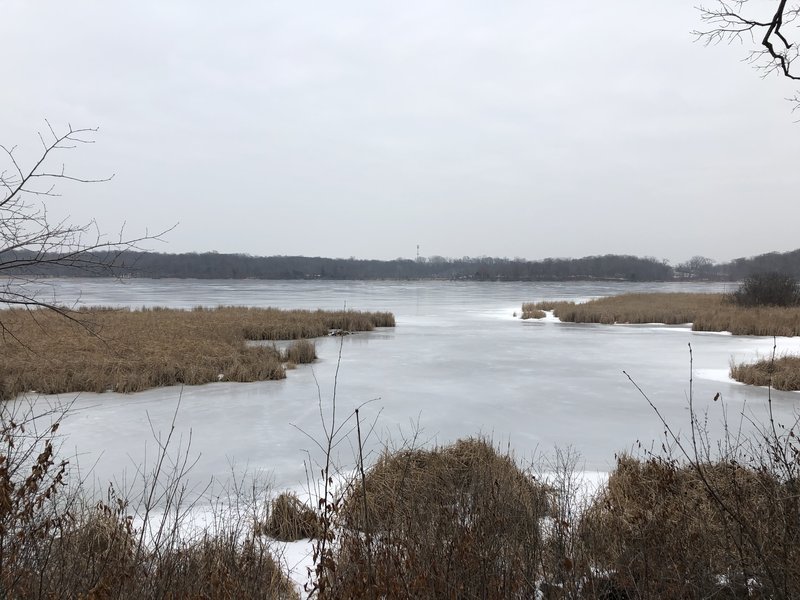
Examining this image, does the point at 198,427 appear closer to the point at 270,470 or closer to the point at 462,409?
the point at 270,470

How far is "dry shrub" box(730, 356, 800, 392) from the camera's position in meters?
11.7

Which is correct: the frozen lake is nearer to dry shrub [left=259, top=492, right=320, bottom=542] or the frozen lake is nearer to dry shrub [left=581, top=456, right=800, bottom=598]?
dry shrub [left=259, top=492, right=320, bottom=542]

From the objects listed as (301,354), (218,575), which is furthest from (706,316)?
(218,575)

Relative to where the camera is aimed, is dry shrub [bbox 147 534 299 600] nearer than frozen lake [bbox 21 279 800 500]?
Yes

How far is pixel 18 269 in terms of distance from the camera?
3199 mm

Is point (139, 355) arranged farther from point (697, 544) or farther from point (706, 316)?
point (706, 316)

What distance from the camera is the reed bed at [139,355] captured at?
37.7 feet

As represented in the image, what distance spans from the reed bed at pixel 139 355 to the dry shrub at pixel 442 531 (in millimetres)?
4102

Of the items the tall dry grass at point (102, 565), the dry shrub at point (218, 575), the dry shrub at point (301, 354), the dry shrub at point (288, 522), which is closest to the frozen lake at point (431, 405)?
the dry shrub at point (301, 354)

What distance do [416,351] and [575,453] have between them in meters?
10.9

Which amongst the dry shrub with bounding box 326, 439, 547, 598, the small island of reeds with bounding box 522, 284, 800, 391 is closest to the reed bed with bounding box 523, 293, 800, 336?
the small island of reeds with bounding box 522, 284, 800, 391

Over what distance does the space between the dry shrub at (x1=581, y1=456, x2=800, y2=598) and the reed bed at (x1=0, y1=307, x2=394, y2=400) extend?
5.96 meters

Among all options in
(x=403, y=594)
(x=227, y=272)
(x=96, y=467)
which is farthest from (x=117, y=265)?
(x=227, y=272)

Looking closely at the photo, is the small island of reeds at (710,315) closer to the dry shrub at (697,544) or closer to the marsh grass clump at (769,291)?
the marsh grass clump at (769,291)
